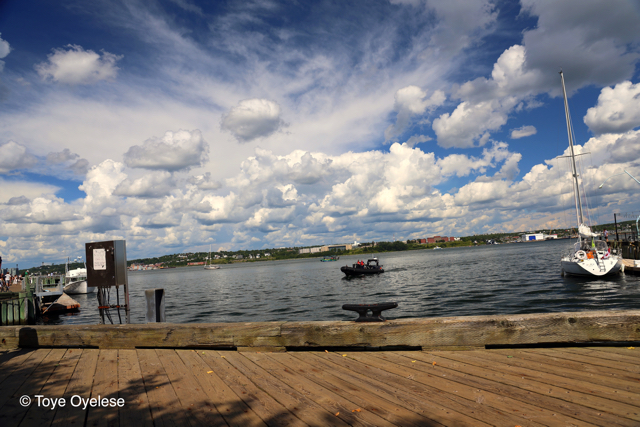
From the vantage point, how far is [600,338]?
466 centimetres

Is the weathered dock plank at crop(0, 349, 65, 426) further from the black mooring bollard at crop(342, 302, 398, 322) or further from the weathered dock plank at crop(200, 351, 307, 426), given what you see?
the black mooring bollard at crop(342, 302, 398, 322)

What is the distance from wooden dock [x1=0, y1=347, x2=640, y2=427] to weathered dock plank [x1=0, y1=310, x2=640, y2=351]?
0.52ft

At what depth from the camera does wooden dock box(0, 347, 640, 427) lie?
3137 mm

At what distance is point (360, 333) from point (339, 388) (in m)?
1.39

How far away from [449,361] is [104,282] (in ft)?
22.5

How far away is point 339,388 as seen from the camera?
12.7 feet

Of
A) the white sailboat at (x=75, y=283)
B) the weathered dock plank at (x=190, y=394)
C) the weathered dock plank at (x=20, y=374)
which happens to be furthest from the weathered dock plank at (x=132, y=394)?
the white sailboat at (x=75, y=283)

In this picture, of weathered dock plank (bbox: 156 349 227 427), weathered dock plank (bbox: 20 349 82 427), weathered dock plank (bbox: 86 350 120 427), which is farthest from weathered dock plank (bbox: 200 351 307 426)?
weathered dock plank (bbox: 20 349 82 427)

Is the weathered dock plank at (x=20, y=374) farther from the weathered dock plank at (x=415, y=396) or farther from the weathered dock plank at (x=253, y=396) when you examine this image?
the weathered dock plank at (x=415, y=396)

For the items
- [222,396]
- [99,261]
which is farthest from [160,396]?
[99,261]

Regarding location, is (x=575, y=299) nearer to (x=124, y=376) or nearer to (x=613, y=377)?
(x=613, y=377)

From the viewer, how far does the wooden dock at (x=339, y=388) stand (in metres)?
3.14

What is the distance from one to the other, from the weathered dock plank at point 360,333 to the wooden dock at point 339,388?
16cm

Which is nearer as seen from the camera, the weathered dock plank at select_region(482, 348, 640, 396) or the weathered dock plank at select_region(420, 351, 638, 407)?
the weathered dock plank at select_region(420, 351, 638, 407)
